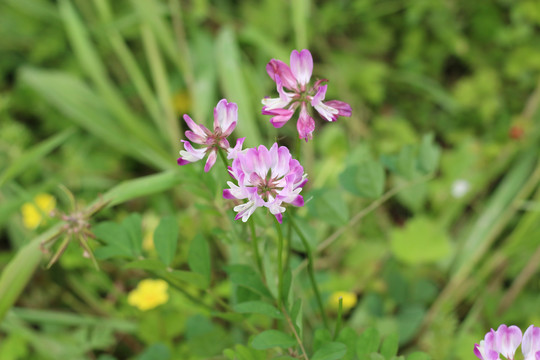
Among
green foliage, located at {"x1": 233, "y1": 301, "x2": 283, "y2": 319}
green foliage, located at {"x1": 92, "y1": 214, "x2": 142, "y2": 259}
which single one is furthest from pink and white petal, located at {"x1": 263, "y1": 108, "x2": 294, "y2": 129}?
green foliage, located at {"x1": 92, "y1": 214, "x2": 142, "y2": 259}

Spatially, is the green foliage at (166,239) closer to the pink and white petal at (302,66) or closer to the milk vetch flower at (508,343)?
the pink and white petal at (302,66)

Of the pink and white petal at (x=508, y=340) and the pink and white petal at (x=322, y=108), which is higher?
the pink and white petal at (x=322, y=108)

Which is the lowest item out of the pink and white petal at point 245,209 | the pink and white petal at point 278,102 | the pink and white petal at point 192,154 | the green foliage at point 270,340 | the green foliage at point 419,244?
the green foliage at point 270,340

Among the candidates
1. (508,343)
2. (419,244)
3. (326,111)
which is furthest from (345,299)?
(326,111)

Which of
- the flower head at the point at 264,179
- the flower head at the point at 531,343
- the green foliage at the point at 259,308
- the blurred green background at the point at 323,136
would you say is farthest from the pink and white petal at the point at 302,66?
the blurred green background at the point at 323,136

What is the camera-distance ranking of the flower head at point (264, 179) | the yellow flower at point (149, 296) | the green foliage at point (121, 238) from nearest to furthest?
1. the flower head at point (264, 179)
2. the green foliage at point (121, 238)
3. the yellow flower at point (149, 296)

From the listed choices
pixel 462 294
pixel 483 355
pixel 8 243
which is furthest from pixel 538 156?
pixel 8 243
